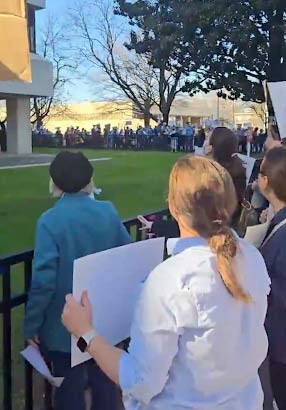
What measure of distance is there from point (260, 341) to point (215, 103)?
82636mm

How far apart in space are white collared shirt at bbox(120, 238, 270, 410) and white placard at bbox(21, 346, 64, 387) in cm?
85

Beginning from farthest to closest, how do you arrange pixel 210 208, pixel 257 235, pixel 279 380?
pixel 257 235, pixel 279 380, pixel 210 208

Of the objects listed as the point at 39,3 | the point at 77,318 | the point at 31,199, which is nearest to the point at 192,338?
the point at 77,318

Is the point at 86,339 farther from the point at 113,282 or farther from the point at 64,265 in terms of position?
the point at 64,265

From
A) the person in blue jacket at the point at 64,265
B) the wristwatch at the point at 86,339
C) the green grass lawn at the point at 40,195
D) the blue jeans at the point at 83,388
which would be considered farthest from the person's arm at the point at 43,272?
the green grass lawn at the point at 40,195

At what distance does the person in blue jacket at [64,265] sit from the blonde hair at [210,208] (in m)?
0.90

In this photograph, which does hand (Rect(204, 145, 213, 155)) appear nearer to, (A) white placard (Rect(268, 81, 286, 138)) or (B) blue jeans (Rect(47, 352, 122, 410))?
(B) blue jeans (Rect(47, 352, 122, 410))

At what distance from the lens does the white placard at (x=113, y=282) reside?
6.80 feet

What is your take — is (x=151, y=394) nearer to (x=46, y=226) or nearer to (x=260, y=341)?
(x=260, y=341)

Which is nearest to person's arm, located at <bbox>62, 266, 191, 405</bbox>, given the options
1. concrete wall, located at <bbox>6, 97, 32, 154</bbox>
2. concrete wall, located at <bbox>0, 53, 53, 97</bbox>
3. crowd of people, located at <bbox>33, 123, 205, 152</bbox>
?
concrete wall, located at <bbox>0, 53, 53, 97</bbox>

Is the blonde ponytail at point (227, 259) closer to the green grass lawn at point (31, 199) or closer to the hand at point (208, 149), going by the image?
the hand at point (208, 149)

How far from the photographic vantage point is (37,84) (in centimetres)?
3284

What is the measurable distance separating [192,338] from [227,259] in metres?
0.24

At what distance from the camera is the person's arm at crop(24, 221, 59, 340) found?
2639 mm
